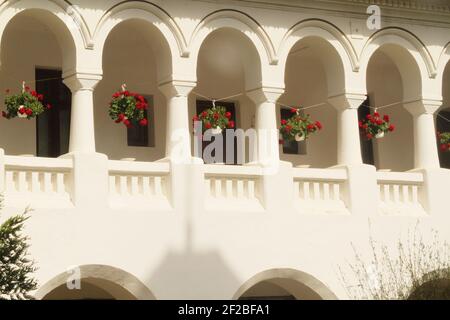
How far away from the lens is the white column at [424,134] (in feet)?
81.0

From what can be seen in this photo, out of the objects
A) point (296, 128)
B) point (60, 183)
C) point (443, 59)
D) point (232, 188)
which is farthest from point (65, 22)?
point (443, 59)

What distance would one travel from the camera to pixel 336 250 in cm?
2323

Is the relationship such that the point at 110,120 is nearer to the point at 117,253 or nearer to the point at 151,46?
the point at 151,46

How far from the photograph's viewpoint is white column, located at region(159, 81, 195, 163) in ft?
72.4

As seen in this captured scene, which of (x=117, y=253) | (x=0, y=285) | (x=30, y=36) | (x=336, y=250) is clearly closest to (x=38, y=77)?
(x=30, y=36)

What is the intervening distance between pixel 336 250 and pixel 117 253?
13.4 feet

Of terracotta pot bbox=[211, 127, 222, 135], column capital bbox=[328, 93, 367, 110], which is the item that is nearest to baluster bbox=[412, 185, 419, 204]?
column capital bbox=[328, 93, 367, 110]

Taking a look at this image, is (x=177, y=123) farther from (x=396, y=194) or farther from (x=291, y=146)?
(x=291, y=146)

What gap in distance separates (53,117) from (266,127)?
3696mm

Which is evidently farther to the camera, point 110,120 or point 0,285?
point 110,120

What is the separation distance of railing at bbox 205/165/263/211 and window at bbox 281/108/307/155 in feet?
12.7

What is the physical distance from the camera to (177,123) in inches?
875

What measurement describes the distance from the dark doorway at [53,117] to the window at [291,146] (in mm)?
4659

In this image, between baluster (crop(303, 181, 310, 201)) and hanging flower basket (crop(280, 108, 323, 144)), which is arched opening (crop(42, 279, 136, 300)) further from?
hanging flower basket (crop(280, 108, 323, 144))
